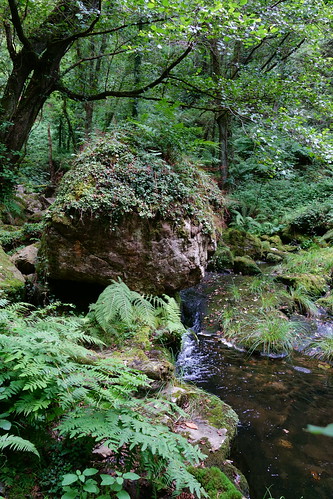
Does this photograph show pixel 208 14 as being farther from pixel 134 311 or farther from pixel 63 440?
pixel 63 440

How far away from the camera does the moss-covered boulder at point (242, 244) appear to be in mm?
11672

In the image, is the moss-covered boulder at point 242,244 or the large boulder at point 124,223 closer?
the large boulder at point 124,223

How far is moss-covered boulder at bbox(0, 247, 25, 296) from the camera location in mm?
4254

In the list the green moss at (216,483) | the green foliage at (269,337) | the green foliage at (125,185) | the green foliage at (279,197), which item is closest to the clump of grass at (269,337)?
the green foliage at (269,337)

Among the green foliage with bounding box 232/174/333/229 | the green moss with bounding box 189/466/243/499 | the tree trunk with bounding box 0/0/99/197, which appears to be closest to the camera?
the green moss with bounding box 189/466/243/499

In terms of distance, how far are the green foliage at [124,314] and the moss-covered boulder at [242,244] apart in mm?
7128

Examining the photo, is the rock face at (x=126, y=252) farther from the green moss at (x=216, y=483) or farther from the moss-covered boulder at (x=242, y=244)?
the moss-covered boulder at (x=242, y=244)

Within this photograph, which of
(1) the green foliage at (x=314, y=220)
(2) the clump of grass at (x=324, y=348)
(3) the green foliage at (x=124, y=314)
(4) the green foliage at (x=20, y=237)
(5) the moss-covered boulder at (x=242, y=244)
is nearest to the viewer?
(3) the green foliage at (x=124, y=314)

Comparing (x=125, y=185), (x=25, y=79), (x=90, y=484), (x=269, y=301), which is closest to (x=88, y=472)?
(x=90, y=484)

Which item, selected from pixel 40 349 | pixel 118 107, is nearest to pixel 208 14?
pixel 40 349

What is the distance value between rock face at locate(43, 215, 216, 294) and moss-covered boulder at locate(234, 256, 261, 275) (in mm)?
4843

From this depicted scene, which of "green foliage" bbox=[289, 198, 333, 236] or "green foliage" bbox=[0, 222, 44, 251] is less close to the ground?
"green foliage" bbox=[289, 198, 333, 236]

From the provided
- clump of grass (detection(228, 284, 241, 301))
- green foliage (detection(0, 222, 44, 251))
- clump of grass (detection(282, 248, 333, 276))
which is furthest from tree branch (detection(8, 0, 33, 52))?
clump of grass (detection(282, 248, 333, 276))

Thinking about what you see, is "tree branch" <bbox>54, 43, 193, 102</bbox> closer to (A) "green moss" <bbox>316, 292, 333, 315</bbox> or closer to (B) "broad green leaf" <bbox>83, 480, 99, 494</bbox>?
(A) "green moss" <bbox>316, 292, 333, 315</bbox>
